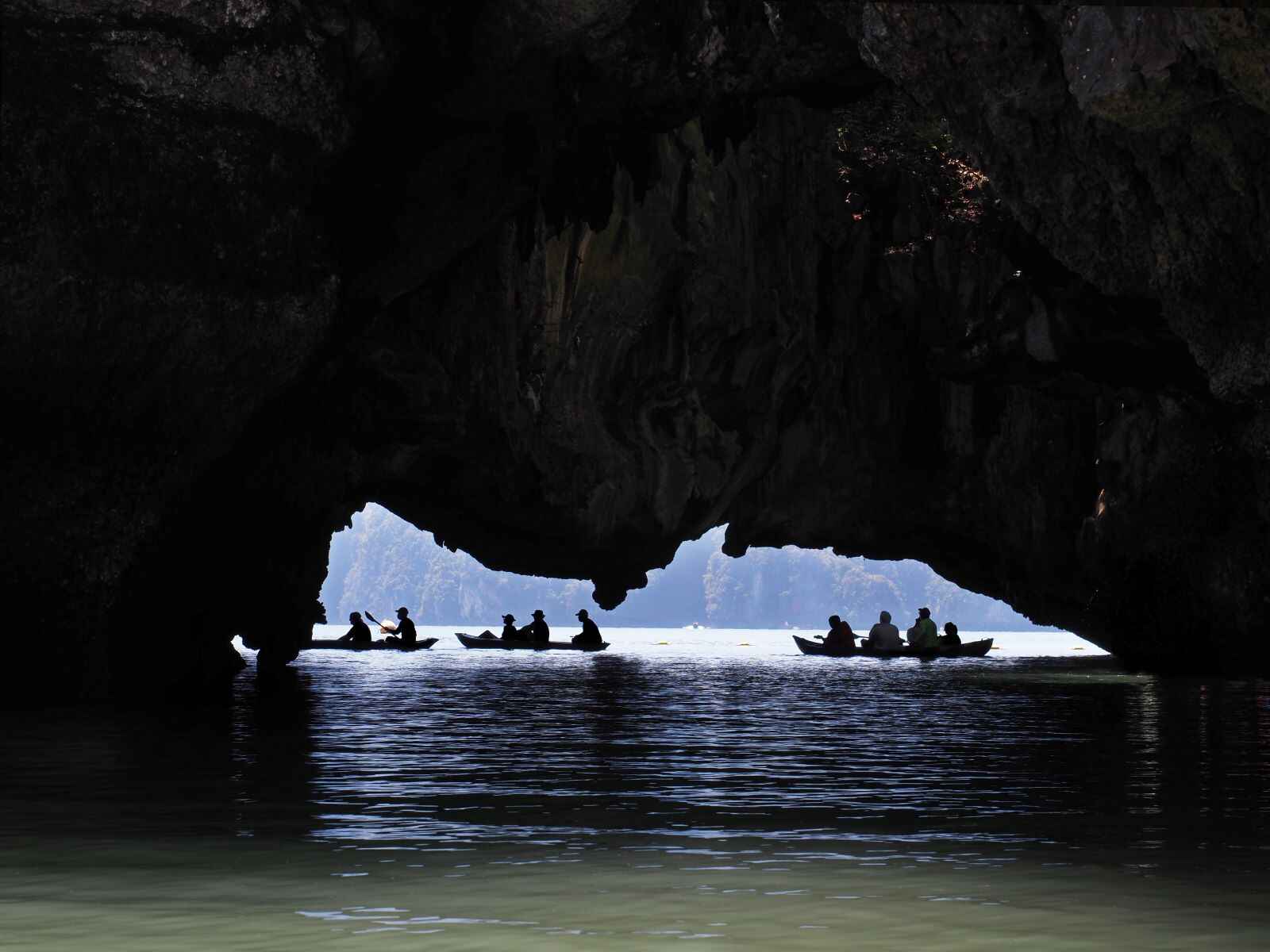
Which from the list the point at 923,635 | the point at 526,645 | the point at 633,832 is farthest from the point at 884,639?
the point at 633,832

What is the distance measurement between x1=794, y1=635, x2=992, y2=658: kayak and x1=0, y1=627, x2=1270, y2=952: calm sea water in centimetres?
2016

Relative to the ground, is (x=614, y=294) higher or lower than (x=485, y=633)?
higher

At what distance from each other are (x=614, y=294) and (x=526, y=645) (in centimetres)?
1542

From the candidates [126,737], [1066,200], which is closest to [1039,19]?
[1066,200]

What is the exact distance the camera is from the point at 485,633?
4703 centimetres

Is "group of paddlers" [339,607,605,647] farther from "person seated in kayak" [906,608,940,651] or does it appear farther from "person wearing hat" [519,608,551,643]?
"person seated in kayak" [906,608,940,651]

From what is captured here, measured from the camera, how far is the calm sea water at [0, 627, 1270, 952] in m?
4.85

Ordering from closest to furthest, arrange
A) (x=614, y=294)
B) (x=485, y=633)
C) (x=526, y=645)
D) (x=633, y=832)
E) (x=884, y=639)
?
(x=633, y=832) < (x=614, y=294) < (x=884, y=639) < (x=526, y=645) < (x=485, y=633)

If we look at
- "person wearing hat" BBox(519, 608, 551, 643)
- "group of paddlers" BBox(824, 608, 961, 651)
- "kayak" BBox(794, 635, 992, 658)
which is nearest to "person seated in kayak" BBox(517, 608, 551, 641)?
"person wearing hat" BBox(519, 608, 551, 643)

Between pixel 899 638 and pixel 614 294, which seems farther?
pixel 899 638

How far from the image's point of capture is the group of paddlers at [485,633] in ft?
139

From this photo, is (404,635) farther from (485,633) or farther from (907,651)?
(907,651)

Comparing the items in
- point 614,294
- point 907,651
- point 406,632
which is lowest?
point 907,651

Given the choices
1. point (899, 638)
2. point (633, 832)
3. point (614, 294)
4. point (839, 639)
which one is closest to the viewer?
point (633, 832)
